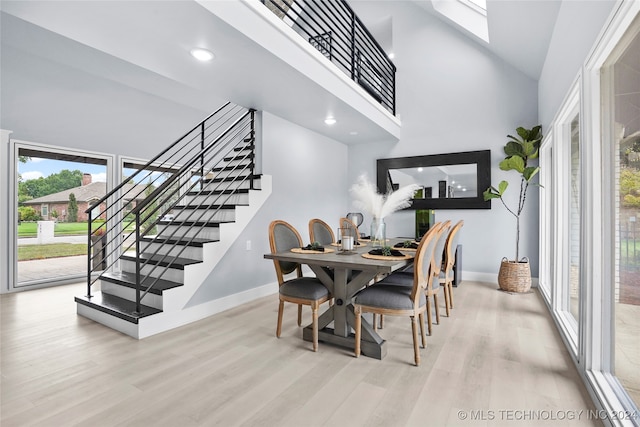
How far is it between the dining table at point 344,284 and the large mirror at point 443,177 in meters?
2.89

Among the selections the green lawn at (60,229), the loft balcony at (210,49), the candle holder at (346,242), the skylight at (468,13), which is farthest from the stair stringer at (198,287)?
the skylight at (468,13)

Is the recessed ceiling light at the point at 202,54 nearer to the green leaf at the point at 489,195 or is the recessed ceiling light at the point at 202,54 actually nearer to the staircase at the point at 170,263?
the staircase at the point at 170,263

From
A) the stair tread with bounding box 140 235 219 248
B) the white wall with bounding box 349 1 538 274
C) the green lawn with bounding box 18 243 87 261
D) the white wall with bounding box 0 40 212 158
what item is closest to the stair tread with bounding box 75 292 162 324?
the stair tread with bounding box 140 235 219 248

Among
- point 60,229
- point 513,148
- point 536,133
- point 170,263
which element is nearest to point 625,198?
point 536,133

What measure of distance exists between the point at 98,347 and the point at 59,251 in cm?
315

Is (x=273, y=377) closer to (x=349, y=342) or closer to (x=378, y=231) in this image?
(x=349, y=342)

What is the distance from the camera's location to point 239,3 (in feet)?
7.66

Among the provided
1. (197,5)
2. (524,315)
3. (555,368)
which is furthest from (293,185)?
(555,368)

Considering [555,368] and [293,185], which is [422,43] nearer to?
[293,185]

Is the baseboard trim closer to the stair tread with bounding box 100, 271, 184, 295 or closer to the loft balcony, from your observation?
the loft balcony

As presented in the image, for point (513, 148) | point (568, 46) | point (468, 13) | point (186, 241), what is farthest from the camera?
point (468, 13)

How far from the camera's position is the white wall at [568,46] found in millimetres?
1998

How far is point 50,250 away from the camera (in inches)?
190

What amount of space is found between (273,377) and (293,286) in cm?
74
